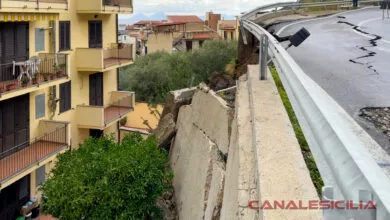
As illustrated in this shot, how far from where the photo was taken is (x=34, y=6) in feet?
51.9

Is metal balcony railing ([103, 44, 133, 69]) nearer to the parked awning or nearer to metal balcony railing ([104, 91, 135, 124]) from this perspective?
metal balcony railing ([104, 91, 135, 124])

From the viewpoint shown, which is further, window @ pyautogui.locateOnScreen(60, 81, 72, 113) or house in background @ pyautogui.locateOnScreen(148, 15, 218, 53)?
house in background @ pyautogui.locateOnScreen(148, 15, 218, 53)

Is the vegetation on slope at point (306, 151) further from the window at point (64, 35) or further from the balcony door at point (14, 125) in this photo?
the window at point (64, 35)

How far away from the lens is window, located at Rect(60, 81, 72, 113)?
1988cm

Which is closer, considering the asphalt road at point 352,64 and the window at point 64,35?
the asphalt road at point 352,64

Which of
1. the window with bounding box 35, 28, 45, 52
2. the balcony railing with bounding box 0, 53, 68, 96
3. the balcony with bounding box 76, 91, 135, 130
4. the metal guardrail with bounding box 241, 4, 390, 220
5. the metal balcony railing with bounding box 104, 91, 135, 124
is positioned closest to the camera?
the metal guardrail with bounding box 241, 4, 390, 220

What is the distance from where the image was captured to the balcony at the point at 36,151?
14852mm

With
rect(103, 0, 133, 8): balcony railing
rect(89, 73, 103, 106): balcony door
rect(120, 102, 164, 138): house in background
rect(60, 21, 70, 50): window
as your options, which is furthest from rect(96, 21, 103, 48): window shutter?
rect(120, 102, 164, 138): house in background

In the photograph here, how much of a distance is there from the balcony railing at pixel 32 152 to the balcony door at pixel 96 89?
4.78 metres

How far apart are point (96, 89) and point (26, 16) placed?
765cm

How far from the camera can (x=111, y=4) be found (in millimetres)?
Result: 22281

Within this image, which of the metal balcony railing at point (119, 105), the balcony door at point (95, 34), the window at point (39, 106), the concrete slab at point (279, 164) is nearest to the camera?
the concrete slab at point (279, 164)

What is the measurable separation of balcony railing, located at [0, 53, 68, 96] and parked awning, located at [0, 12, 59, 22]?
4.43 ft

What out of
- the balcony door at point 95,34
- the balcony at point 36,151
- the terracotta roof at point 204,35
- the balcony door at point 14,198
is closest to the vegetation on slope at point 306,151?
the balcony at point 36,151
